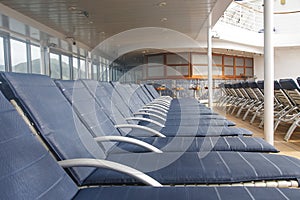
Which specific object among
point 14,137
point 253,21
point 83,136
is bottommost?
point 83,136

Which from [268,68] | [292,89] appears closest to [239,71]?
[292,89]

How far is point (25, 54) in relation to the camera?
708 centimetres

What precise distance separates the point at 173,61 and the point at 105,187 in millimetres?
12447

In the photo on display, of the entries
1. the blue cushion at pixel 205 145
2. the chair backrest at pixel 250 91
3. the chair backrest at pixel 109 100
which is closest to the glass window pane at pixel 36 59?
the chair backrest at pixel 109 100

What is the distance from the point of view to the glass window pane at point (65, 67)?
9413 millimetres

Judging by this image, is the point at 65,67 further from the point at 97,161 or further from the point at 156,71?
the point at 97,161

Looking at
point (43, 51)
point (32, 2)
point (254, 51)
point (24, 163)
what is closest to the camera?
point (24, 163)

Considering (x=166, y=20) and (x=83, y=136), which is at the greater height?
(x=166, y=20)

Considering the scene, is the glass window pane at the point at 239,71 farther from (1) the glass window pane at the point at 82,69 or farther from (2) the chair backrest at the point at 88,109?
(2) the chair backrest at the point at 88,109

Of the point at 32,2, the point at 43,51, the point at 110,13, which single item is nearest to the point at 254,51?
the point at 110,13

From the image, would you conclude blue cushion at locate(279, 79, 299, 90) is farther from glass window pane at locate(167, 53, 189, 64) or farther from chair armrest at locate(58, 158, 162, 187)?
glass window pane at locate(167, 53, 189, 64)

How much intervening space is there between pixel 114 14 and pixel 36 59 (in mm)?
2408

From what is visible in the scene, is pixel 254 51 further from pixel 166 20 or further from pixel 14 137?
pixel 14 137

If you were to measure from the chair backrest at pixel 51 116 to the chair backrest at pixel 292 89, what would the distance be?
3.37m
